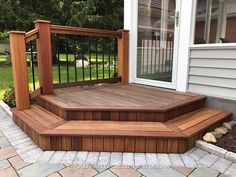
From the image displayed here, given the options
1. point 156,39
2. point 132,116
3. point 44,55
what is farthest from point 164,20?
point 44,55

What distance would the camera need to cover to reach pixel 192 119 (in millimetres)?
2523

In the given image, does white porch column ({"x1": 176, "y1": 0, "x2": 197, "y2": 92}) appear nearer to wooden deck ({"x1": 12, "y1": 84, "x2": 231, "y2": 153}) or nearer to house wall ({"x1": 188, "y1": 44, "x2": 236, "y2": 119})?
house wall ({"x1": 188, "y1": 44, "x2": 236, "y2": 119})

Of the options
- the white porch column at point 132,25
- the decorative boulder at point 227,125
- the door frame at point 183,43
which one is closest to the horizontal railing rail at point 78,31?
the white porch column at point 132,25

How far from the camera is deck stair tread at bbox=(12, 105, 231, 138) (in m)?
2.11

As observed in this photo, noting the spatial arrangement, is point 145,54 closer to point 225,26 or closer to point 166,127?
point 225,26

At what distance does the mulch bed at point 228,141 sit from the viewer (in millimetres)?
2102

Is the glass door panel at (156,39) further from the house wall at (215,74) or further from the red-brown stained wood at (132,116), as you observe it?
the red-brown stained wood at (132,116)

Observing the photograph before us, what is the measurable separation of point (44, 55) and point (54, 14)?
7342mm

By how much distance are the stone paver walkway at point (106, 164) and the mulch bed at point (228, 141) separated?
0.19m

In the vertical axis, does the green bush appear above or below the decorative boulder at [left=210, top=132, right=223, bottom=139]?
above

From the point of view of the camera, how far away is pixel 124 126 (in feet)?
7.45

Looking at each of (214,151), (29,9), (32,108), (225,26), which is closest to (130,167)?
(214,151)

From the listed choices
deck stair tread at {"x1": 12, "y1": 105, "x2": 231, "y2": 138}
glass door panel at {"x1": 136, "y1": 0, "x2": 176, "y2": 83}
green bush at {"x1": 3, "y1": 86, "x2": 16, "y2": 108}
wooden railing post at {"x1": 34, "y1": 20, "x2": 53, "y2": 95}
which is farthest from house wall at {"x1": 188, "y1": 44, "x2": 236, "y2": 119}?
green bush at {"x1": 3, "y1": 86, "x2": 16, "y2": 108}

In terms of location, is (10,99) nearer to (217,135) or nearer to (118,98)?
(118,98)
